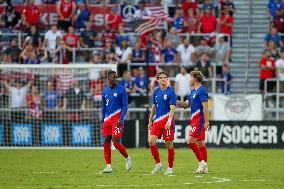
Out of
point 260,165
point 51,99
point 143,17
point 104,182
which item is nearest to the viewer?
point 104,182

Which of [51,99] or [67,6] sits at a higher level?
[67,6]

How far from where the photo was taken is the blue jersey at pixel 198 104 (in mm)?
20625

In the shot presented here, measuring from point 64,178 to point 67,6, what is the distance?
17.5 meters

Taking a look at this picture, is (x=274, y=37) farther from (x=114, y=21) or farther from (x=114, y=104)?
(x=114, y=104)

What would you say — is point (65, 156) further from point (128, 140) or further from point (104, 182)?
point (104, 182)

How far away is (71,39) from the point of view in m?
35.2

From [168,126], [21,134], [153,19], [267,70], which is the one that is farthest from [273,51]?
[168,126]

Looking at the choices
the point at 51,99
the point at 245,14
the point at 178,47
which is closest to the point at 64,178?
the point at 51,99

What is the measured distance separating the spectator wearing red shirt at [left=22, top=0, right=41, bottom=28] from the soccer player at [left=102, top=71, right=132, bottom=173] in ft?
50.9

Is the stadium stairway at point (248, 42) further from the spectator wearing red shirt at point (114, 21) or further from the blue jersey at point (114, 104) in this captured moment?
the blue jersey at point (114, 104)

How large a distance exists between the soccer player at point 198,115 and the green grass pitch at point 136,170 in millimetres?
471

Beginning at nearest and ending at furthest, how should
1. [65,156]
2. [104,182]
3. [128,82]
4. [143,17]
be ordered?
Result: [104,182]
[65,156]
[128,82]
[143,17]

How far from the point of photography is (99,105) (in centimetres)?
3097

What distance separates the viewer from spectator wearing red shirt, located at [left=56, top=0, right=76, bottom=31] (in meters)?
36.1
